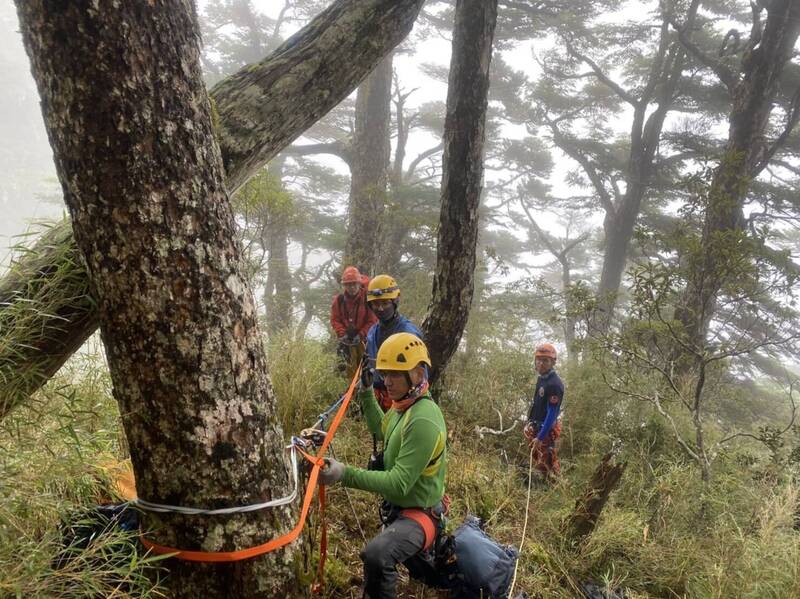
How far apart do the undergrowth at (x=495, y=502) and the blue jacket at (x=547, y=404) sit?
1.83 ft

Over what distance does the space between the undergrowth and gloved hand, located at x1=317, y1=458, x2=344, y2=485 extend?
0.83 feet

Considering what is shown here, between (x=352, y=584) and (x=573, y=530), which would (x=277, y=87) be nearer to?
(x=352, y=584)

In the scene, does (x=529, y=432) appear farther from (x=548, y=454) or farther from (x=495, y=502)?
(x=495, y=502)

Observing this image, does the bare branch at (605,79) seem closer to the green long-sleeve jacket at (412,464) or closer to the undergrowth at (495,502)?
the undergrowth at (495,502)

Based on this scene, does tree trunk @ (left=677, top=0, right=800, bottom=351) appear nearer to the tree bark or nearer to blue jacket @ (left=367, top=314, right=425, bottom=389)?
blue jacket @ (left=367, top=314, right=425, bottom=389)

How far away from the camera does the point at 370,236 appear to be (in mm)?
10180

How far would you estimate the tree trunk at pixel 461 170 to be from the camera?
490 cm

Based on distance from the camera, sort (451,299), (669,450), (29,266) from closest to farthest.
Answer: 1. (29,266)
2. (451,299)
3. (669,450)

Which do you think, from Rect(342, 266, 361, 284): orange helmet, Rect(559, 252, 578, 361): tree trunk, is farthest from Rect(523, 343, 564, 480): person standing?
Rect(342, 266, 361, 284): orange helmet

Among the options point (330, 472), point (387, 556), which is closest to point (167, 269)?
point (330, 472)

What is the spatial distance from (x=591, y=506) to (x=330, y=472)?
101 inches

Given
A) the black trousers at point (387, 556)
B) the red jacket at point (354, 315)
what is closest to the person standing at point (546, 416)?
the red jacket at point (354, 315)

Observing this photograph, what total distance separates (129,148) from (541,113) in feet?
53.0

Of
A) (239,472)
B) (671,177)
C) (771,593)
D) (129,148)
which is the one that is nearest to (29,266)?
(129,148)
